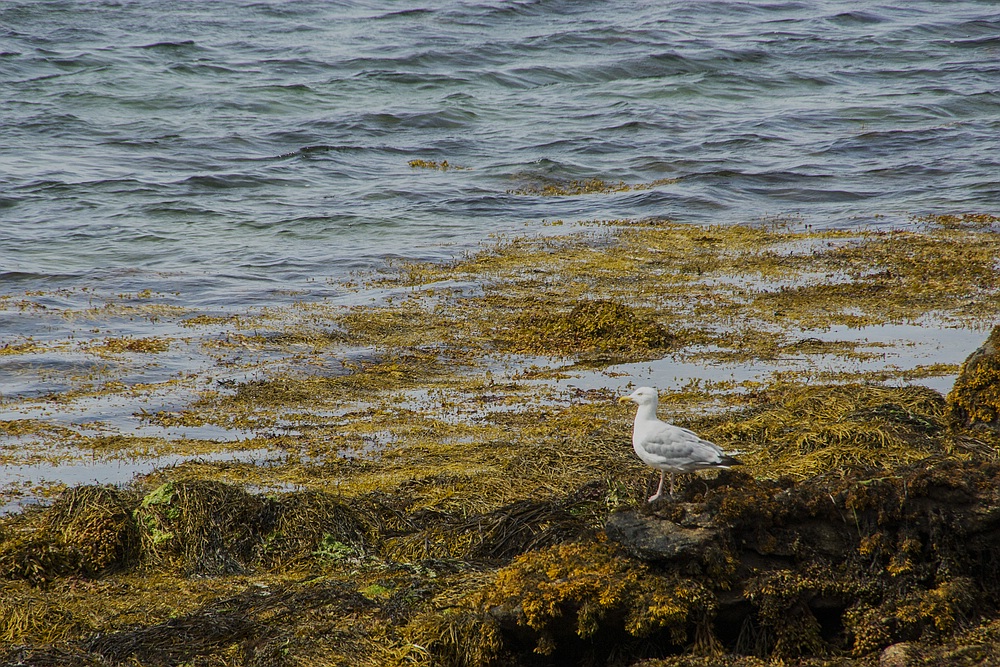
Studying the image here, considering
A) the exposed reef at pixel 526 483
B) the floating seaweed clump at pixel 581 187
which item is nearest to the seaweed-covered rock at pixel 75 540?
the exposed reef at pixel 526 483

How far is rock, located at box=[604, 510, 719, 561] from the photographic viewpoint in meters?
4.56

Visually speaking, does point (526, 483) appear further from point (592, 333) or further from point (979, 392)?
point (592, 333)

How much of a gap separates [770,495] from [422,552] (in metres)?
2.25

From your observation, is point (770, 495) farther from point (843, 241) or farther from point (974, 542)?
point (843, 241)

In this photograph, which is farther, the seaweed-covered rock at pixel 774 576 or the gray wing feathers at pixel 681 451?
the gray wing feathers at pixel 681 451

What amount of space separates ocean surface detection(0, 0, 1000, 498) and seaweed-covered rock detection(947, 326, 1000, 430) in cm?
722

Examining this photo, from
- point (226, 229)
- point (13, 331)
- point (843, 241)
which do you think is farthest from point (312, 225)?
point (843, 241)

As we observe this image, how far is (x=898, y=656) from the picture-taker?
406 centimetres

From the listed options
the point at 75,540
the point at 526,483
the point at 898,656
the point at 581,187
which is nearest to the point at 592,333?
the point at 526,483

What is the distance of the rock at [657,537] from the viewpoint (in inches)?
179

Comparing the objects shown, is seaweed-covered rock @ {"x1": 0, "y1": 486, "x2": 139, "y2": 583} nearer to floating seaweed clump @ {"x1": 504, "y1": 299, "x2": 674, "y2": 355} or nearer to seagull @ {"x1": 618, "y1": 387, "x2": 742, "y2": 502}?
seagull @ {"x1": 618, "y1": 387, "x2": 742, "y2": 502}

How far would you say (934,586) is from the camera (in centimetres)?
446

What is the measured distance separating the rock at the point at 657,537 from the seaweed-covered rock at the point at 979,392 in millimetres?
3612

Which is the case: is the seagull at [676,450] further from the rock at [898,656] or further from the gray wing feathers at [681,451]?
the rock at [898,656]
